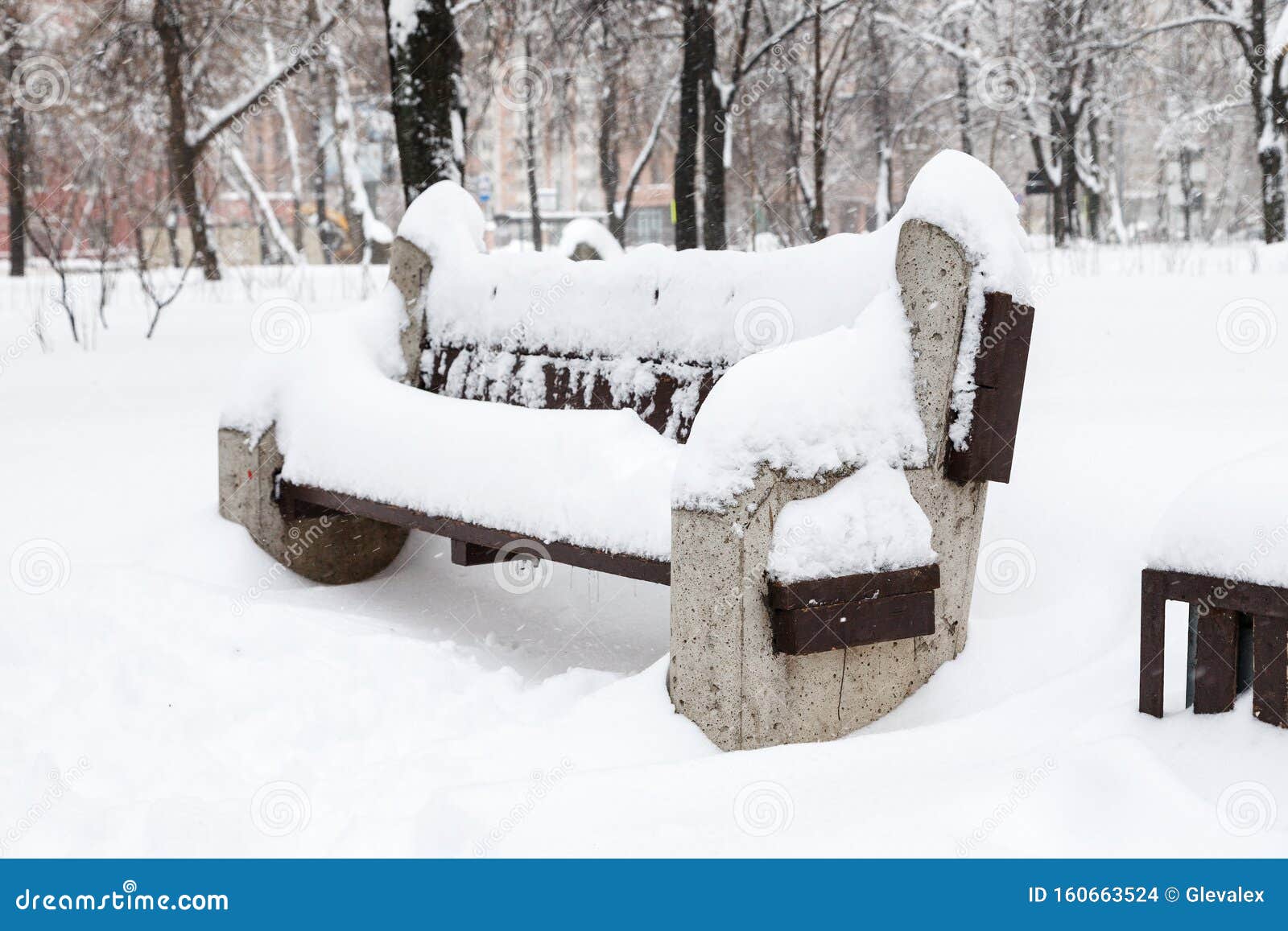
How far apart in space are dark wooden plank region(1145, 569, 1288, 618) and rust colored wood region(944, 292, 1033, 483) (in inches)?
21.4

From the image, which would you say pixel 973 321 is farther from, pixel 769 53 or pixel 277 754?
pixel 769 53

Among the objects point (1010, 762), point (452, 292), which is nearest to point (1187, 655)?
point (1010, 762)

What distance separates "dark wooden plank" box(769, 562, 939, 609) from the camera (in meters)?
3.03

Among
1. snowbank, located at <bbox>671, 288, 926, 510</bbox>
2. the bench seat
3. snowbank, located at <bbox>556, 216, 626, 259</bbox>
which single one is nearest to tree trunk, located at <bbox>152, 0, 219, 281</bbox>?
snowbank, located at <bbox>556, 216, 626, 259</bbox>

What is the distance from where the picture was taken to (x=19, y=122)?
18.5m

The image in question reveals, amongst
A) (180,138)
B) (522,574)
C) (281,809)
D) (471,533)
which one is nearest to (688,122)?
(522,574)

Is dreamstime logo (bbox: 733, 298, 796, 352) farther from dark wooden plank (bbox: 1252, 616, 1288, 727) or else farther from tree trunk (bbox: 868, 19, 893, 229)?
tree trunk (bbox: 868, 19, 893, 229)

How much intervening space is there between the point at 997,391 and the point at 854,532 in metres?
0.56

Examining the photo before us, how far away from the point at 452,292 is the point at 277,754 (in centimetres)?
228
